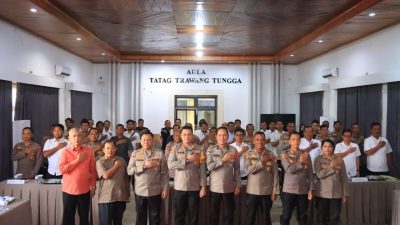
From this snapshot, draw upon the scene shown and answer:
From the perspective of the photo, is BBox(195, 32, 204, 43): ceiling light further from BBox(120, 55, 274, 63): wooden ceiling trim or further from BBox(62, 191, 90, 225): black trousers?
BBox(62, 191, 90, 225): black trousers

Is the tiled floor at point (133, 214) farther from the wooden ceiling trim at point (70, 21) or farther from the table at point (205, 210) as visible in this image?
the wooden ceiling trim at point (70, 21)

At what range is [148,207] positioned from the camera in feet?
15.6

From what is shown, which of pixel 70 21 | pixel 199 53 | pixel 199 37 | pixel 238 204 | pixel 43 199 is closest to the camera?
pixel 43 199

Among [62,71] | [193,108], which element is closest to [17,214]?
[62,71]

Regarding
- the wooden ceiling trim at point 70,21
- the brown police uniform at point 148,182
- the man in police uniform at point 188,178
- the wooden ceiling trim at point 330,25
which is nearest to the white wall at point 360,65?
the wooden ceiling trim at point 330,25

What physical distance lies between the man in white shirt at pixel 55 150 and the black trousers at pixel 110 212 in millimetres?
1794

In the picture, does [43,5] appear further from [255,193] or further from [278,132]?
[278,132]

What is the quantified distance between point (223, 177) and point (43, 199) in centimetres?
259

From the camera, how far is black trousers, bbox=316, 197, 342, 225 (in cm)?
495

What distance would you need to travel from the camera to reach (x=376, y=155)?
6250 millimetres

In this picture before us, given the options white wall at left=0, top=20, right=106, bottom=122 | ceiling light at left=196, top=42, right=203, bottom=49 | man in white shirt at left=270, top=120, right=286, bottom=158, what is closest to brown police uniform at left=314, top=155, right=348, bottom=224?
man in white shirt at left=270, top=120, right=286, bottom=158

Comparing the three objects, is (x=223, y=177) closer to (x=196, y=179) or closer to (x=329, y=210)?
(x=196, y=179)

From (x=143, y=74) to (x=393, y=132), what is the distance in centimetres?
830

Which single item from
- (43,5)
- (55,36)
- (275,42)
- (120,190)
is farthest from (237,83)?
(120,190)
